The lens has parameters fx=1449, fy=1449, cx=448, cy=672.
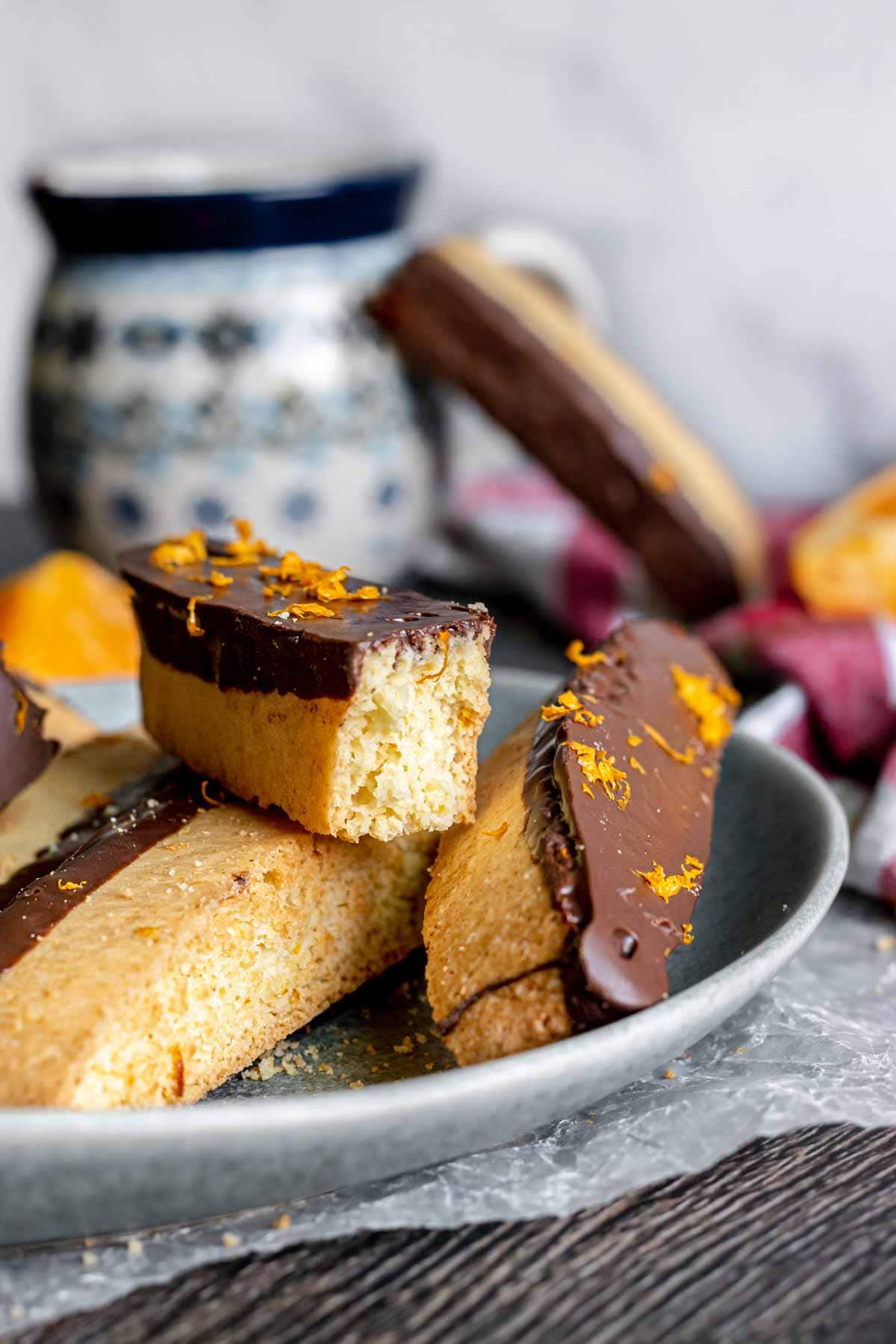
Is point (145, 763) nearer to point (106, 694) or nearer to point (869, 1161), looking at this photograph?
point (106, 694)

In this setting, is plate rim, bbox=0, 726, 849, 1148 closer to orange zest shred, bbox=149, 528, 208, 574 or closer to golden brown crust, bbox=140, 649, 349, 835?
golden brown crust, bbox=140, 649, 349, 835

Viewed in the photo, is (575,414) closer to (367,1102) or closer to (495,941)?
(495,941)

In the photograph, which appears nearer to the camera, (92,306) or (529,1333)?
(529,1333)

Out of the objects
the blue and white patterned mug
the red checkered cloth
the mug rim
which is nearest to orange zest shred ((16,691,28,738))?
the red checkered cloth

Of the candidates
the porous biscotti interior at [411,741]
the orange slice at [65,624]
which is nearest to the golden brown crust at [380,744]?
the porous biscotti interior at [411,741]

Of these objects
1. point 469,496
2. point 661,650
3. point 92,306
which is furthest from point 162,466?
point 661,650

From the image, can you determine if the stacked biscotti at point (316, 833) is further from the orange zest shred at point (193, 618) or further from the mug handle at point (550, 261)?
the mug handle at point (550, 261)

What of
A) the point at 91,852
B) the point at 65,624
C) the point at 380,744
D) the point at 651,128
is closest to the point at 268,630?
the point at 380,744
